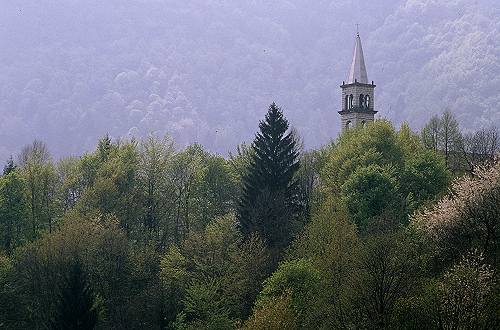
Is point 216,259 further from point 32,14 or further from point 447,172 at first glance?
point 32,14

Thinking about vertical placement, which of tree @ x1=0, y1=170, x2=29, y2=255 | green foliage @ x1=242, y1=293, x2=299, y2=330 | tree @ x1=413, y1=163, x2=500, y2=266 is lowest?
green foliage @ x1=242, y1=293, x2=299, y2=330

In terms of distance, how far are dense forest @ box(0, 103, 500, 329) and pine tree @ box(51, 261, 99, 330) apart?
0.31 feet

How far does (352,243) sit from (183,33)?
10707cm

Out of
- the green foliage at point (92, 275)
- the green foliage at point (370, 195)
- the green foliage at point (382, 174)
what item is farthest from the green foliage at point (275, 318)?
the green foliage at point (370, 195)

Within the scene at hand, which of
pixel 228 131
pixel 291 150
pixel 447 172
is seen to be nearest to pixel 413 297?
pixel 447 172

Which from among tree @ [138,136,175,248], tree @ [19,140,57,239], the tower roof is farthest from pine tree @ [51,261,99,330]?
the tower roof

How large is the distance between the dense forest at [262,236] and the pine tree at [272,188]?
11cm

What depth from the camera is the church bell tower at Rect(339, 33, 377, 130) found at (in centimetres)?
7362

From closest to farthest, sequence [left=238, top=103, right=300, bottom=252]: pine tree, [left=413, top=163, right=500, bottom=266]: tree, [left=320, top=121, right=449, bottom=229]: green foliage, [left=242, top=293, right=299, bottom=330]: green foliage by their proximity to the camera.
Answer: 1. [left=242, top=293, right=299, bottom=330]: green foliage
2. [left=413, top=163, right=500, bottom=266]: tree
3. [left=320, top=121, right=449, bottom=229]: green foliage
4. [left=238, top=103, right=300, bottom=252]: pine tree

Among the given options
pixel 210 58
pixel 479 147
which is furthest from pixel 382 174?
pixel 210 58

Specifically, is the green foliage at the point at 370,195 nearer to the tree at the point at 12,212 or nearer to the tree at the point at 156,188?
the tree at the point at 156,188

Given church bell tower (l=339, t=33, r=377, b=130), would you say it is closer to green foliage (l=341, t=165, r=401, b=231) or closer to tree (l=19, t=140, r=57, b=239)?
green foliage (l=341, t=165, r=401, b=231)

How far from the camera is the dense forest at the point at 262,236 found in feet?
107

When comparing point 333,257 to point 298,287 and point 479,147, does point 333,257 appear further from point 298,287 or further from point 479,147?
point 479,147
